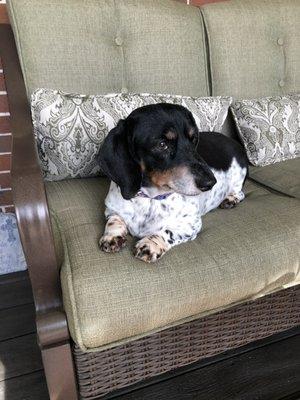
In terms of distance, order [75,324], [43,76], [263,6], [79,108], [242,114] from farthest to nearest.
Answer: [263,6] → [242,114] → [43,76] → [79,108] → [75,324]

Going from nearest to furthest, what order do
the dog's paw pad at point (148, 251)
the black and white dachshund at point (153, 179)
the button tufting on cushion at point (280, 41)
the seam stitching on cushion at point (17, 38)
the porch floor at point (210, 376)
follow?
1. the dog's paw pad at point (148, 251)
2. the black and white dachshund at point (153, 179)
3. the porch floor at point (210, 376)
4. the seam stitching on cushion at point (17, 38)
5. the button tufting on cushion at point (280, 41)

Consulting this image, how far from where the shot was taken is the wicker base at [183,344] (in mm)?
1153

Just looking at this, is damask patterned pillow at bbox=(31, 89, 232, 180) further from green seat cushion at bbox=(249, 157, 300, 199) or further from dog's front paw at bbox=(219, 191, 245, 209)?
green seat cushion at bbox=(249, 157, 300, 199)

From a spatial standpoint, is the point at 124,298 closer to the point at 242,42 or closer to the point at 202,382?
the point at 202,382

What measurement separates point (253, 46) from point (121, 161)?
1155 millimetres

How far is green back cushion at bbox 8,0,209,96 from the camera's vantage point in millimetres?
1576

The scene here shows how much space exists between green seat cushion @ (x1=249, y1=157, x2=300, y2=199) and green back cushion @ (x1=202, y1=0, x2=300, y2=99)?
396 mm

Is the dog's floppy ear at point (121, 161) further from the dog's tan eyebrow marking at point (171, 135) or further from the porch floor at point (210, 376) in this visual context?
the porch floor at point (210, 376)

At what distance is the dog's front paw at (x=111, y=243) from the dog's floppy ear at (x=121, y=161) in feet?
0.46

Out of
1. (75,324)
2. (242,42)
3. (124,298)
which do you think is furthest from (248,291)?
(242,42)

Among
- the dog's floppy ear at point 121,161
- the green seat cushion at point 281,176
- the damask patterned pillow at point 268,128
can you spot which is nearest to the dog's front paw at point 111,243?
the dog's floppy ear at point 121,161

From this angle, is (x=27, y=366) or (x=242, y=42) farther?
(x=242, y=42)

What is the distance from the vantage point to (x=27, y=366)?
4.74ft

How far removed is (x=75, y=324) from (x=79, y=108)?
831 mm
